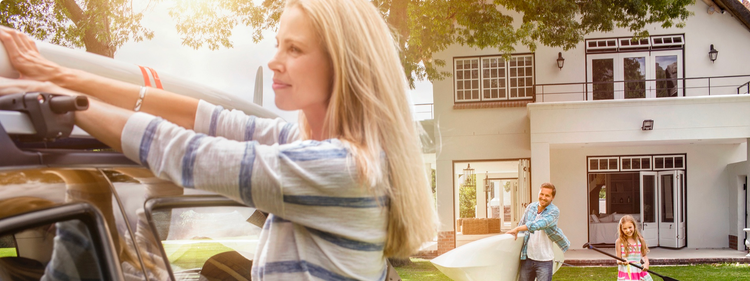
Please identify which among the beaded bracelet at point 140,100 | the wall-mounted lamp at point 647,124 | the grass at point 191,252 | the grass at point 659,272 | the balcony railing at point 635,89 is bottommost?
the grass at point 659,272

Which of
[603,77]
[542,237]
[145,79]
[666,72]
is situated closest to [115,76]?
[145,79]

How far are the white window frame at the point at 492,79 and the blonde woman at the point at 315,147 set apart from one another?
15223mm

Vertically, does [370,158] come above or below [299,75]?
below

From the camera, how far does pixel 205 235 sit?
2004 millimetres

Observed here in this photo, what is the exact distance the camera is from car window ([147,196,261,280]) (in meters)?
1.76

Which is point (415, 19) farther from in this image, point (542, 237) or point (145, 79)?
point (145, 79)

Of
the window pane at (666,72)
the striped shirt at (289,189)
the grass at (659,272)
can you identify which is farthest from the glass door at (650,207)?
the striped shirt at (289,189)

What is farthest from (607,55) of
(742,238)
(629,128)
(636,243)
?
(636,243)

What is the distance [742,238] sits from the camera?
626 inches

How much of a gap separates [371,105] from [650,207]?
702 inches

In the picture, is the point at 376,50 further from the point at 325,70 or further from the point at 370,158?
the point at 370,158

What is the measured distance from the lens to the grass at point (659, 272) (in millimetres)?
11977

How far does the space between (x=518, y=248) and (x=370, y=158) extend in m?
7.63

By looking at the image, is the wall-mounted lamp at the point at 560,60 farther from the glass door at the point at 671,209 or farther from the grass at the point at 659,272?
the grass at the point at 659,272
